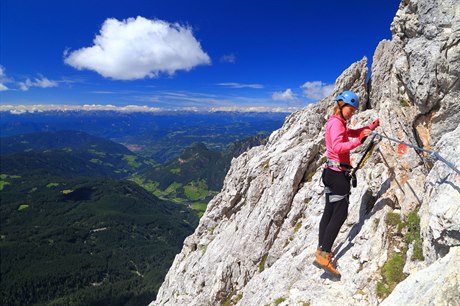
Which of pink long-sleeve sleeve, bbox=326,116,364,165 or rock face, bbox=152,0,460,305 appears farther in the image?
pink long-sleeve sleeve, bbox=326,116,364,165

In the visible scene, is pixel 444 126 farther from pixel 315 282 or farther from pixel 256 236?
pixel 256 236

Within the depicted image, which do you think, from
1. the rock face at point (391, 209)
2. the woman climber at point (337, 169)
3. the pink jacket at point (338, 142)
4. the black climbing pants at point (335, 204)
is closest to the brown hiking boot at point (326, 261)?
the woman climber at point (337, 169)

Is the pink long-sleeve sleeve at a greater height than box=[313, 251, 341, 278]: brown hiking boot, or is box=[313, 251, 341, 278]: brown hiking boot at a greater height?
the pink long-sleeve sleeve

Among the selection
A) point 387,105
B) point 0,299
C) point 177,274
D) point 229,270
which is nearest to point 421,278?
point 387,105

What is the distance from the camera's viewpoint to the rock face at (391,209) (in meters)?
9.75

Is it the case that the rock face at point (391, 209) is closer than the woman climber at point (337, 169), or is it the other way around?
the rock face at point (391, 209)

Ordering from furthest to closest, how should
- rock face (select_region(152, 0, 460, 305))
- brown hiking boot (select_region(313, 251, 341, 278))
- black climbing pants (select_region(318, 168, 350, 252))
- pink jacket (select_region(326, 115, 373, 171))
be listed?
brown hiking boot (select_region(313, 251, 341, 278))
black climbing pants (select_region(318, 168, 350, 252))
pink jacket (select_region(326, 115, 373, 171))
rock face (select_region(152, 0, 460, 305))

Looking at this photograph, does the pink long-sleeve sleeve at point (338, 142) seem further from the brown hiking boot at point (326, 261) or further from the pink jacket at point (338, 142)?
the brown hiking boot at point (326, 261)

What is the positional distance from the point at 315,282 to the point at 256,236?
14582 millimetres

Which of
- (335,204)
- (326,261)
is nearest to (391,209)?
(335,204)

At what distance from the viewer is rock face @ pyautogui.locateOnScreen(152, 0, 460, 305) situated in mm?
9750

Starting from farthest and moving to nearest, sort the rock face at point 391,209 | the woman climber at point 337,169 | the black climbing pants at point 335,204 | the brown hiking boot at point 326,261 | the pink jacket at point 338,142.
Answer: the brown hiking boot at point 326,261
the black climbing pants at point 335,204
the woman climber at point 337,169
the pink jacket at point 338,142
the rock face at point 391,209

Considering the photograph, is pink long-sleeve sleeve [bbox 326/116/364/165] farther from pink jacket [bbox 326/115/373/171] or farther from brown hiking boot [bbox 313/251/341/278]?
brown hiking boot [bbox 313/251/341/278]

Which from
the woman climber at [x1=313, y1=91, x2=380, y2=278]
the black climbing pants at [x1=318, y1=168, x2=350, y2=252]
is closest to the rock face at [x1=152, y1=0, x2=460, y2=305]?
the black climbing pants at [x1=318, y1=168, x2=350, y2=252]
